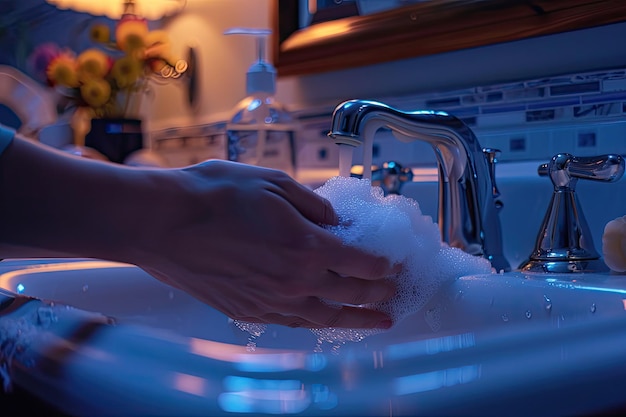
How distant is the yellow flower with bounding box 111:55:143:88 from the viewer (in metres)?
1.16

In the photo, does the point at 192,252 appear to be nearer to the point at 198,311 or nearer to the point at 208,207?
the point at 208,207

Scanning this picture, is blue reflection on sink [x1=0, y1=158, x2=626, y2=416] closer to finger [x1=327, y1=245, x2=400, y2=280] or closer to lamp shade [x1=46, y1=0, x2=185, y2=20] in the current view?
finger [x1=327, y1=245, x2=400, y2=280]

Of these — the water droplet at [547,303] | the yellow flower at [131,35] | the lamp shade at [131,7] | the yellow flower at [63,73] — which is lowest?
the water droplet at [547,303]

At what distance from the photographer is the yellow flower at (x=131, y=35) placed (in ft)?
3.75

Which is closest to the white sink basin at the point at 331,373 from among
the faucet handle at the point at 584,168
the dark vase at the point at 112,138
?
the faucet handle at the point at 584,168

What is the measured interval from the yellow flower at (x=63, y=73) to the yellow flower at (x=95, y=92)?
17mm

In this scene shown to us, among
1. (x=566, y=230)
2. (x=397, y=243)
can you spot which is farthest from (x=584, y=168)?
(x=397, y=243)

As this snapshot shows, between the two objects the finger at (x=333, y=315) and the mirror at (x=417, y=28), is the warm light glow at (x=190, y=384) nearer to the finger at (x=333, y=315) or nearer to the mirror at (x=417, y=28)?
the finger at (x=333, y=315)

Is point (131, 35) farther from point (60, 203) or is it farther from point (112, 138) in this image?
point (60, 203)

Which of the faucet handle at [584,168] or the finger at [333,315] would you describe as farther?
the faucet handle at [584,168]

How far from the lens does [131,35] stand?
3.75ft

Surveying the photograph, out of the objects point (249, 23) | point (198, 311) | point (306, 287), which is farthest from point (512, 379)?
point (249, 23)

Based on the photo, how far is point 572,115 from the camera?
0.68 meters

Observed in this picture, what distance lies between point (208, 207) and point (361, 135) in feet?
0.74
